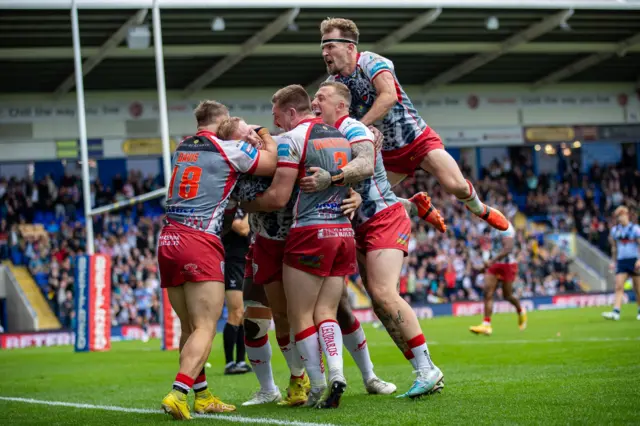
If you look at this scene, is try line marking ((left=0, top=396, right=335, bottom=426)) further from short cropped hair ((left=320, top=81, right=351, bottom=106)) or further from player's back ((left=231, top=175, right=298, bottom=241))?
short cropped hair ((left=320, top=81, right=351, bottom=106))

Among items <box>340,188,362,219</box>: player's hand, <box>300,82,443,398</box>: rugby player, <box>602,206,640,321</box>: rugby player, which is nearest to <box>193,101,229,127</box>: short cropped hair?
<box>300,82,443,398</box>: rugby player

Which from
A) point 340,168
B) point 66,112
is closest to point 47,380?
point 340,168

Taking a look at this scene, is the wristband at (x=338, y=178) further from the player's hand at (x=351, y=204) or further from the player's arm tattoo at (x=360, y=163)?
the player's hand at (x=351, y=204)

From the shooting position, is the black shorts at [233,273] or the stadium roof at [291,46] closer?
the black shorts at [233,273]

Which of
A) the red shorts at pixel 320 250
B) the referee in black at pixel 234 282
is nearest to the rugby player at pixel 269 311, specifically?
the red shorts at pixel 320 250

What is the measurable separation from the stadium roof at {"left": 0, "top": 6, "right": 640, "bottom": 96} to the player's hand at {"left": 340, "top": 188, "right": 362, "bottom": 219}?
19.1 m

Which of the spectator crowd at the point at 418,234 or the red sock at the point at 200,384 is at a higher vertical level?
the spectator crowd at the point at 418,234

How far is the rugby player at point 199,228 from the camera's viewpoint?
6.90 metres

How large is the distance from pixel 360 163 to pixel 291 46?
75.4ft

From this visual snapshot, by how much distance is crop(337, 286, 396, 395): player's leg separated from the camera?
7.99 m

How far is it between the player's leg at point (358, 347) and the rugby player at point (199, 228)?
55.2 inches

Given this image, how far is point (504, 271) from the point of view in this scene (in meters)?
18.7

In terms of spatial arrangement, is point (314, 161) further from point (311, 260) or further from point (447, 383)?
point (447, 383)

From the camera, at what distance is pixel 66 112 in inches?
1243
